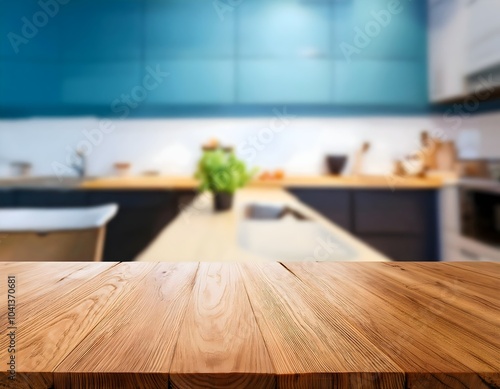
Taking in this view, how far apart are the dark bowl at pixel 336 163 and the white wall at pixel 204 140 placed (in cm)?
14

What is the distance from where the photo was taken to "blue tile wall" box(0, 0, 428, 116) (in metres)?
2.68

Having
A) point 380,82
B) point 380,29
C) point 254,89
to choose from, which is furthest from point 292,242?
point 380,29

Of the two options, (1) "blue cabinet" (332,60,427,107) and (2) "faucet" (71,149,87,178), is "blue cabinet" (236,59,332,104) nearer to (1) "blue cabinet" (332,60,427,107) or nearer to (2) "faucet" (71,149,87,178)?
(1) "blue cabinet" (332,60,427,107)

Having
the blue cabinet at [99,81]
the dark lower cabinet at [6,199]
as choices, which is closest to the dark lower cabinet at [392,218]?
the blue cabinet at [99,81]

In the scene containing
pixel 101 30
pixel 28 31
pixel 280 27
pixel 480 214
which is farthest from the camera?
pixel 280 27

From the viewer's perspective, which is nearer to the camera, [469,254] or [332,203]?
[469,254]

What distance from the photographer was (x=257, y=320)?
0.37 m

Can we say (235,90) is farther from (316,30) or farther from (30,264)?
(30,264)

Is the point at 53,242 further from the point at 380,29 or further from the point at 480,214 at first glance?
the point at 380,29

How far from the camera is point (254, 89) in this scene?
284cm

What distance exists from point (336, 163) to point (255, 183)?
67 centimetres

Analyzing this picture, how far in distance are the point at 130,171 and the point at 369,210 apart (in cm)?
174

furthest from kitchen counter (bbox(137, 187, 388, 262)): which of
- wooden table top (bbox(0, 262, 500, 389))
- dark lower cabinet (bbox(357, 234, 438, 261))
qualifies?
dark lower cabinet (bbox(357, 234, 438, 261))

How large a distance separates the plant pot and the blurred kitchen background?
118 cm
